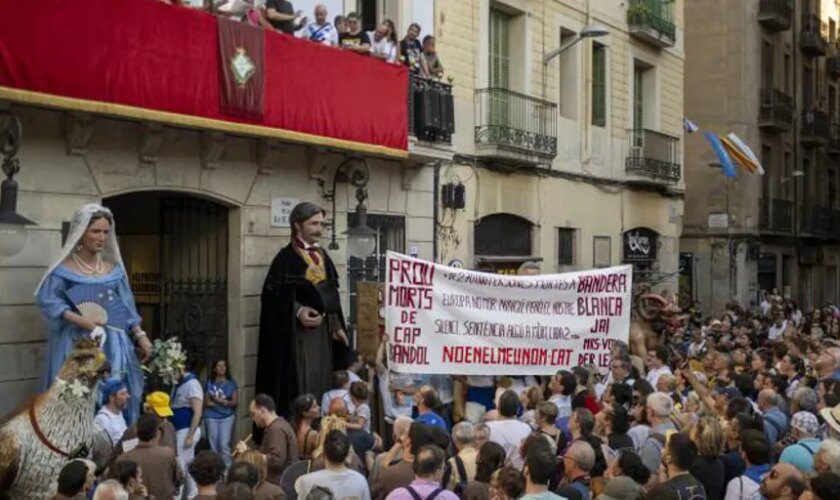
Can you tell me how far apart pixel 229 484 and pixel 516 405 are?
9.76ft

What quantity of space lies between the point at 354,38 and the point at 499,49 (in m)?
5.26

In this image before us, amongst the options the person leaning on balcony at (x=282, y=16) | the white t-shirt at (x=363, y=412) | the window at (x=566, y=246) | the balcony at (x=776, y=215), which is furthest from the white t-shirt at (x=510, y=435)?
the balcony at (x=776, y=215)

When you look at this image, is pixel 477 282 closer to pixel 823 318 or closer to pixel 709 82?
pixel 823 318

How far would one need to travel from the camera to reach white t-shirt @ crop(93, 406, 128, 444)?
891cm

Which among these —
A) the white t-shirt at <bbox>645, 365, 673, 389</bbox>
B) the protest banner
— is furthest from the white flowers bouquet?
the white t-shirt at <bbox>645, 365, 673, 389</bbox>

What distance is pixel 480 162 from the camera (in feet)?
58.2

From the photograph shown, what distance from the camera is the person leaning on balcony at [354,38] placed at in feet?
45.7

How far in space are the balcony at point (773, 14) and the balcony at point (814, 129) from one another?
436 cm

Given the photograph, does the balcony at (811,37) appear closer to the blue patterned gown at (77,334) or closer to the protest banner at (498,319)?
the protest banner at (498,319)

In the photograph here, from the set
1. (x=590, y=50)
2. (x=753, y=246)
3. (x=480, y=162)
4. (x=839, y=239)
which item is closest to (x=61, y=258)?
(x=480, y=162)

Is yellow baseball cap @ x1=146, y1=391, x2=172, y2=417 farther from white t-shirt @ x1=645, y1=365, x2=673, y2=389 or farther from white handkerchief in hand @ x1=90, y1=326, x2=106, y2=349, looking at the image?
white t-shirt @ x1=645, y1=365, x2=673, y2=389

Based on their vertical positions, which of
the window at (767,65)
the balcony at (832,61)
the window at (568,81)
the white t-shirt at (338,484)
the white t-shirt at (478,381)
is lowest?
the white t-shirt at (338,484)

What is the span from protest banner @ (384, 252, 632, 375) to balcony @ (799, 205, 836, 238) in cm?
2448

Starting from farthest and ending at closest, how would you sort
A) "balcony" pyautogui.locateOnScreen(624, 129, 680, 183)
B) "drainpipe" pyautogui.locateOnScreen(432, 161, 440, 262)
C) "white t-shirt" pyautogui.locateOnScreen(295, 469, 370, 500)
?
"balcony" pyautogui.locateOnScreen(624, 129, 680, 183), "drainpipe" pyautogui.locateOnScreen(432, 161, 440, 262), "white t-shirt" pyautogui.locateOnScreen(295, 469, 370, 500)
